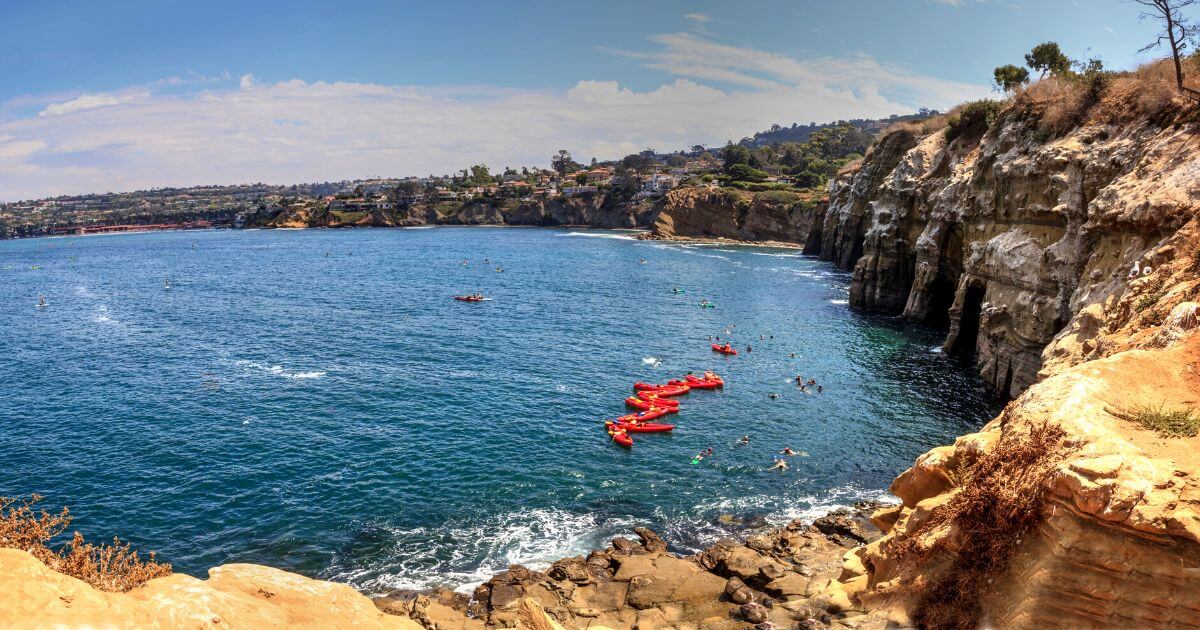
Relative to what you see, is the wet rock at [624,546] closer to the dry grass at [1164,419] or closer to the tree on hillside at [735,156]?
the dry grass at [1164,419]

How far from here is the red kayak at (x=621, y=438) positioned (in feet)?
112

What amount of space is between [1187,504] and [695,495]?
64.4 feet

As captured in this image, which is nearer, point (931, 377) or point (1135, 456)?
point (1135, 456)

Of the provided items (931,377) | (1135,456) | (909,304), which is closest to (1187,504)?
(1135,456)

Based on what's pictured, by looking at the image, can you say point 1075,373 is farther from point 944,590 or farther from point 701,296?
point 701,296

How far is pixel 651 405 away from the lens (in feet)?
129

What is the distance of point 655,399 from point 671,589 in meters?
18.7

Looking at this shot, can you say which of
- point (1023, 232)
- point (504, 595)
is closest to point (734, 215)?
point (1023, 232)

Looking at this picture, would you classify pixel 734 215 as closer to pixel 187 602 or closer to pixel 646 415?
pixel 646 415

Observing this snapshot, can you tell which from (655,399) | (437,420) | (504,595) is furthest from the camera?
(655,399)

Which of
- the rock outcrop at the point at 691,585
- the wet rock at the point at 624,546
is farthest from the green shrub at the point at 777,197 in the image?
the wet rock at the point at 624,546

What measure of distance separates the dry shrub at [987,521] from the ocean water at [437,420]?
42.7 feet

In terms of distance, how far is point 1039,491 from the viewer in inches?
512

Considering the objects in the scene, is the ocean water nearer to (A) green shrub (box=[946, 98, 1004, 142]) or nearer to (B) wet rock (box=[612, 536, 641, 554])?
(B) wet rock (box=[612, 536, 641, 554])
